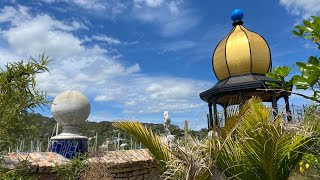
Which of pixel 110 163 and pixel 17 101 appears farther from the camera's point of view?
pixel 110 163

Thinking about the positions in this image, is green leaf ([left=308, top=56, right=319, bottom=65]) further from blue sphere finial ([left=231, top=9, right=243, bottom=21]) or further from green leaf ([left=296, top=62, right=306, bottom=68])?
blue sphere finial ([left=231, top=9, right=243, bottom=21])

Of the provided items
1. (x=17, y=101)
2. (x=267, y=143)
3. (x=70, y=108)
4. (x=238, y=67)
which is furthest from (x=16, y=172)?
(x=238, y=67)

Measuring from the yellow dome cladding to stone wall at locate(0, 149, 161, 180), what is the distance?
15.7ft

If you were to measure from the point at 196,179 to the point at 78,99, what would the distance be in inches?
121

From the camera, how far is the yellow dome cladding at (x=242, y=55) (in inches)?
416

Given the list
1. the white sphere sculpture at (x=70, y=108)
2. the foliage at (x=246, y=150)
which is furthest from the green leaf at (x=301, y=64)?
the white sphere sculpture at (x=70, y=108)

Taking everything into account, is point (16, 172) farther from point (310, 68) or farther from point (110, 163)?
point (310, 68)

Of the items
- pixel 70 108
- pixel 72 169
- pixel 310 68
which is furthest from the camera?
pixel 70 108

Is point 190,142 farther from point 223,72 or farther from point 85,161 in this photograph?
point 223,72

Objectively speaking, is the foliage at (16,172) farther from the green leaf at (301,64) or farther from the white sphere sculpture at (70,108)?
the green leaf at (301,64)

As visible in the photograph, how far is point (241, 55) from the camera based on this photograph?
10.6m

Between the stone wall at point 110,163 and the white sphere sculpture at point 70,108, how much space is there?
78cm

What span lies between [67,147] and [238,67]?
20.6 ft

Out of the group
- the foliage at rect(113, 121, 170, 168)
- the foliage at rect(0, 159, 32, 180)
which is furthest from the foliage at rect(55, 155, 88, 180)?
the foliage at rect(113, 121, 170, 168)
